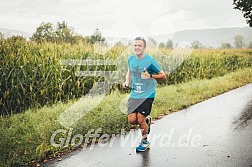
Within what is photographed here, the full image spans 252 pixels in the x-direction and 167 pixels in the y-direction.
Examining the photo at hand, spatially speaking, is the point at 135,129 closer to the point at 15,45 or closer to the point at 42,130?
the point at 42,130

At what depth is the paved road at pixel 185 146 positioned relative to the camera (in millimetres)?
4086

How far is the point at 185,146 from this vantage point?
4.79 metres

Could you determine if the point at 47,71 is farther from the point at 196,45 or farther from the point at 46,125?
the point at 196,45

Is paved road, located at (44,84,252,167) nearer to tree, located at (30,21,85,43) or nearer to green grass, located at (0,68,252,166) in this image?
green grass, located at (0,68,252,166)

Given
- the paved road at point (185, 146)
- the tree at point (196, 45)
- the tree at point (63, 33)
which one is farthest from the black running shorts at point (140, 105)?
the tree at point (196, 45)

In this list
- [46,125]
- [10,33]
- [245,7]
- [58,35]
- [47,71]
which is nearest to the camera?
[46,125]

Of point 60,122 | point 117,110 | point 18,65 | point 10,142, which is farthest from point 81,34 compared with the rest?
point 10,142

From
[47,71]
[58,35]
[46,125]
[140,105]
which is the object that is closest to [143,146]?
[140,105]

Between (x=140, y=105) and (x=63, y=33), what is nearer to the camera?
(x=140, y=105)

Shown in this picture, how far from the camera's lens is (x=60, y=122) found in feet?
18.6

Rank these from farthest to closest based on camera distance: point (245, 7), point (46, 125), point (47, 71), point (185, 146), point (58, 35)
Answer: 1. point (245, 7)
2. point (58, 35)
3. point (47, 71)
4. point (46, 125)
5. point (185, 146)

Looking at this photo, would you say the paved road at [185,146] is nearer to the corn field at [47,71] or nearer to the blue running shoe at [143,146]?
the blue running shoe at [143,146]

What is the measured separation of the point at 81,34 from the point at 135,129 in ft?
25.0

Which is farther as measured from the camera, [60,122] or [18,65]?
[18,65]
